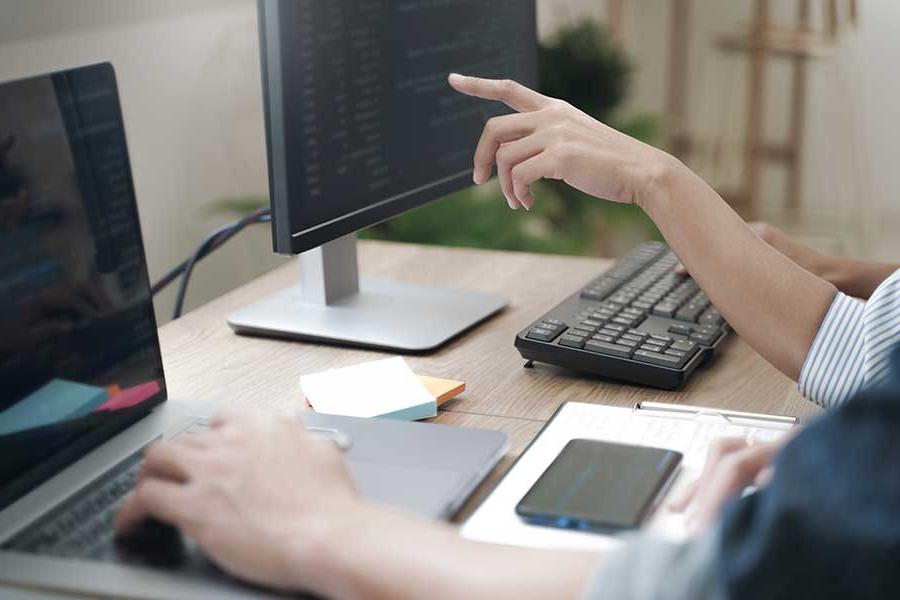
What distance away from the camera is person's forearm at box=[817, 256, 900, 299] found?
127 cm

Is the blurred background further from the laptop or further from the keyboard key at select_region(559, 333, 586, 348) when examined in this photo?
the keyboard key at select_region(559, 333, 586, 348)

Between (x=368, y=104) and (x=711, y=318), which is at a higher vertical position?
(x=368, y=104)

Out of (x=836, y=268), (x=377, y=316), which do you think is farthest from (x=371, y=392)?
(x=836, y=268)

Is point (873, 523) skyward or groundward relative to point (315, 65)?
groundward

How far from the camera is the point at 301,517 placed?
627 mm

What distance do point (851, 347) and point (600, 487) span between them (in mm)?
354

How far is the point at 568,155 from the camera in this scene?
1036 mm

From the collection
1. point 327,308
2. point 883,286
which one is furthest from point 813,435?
point 327,308

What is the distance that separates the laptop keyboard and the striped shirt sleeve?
57 cm

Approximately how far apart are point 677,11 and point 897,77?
2.60 ft

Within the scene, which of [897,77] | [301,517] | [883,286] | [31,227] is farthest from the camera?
[897,77]

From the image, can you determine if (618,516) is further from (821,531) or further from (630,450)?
(821,531)

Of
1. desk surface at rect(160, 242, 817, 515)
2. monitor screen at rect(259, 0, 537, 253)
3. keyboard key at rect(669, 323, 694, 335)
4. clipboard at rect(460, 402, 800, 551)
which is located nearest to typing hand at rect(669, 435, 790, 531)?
clipboard at rect(460, 402, 800, 551)

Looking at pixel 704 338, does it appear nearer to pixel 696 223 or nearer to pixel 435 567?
pixel 696 223
